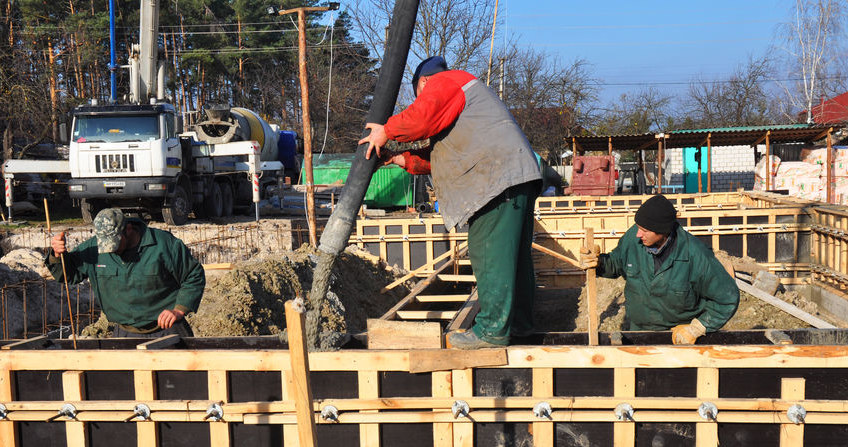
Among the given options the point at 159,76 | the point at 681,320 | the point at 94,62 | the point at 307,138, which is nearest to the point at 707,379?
the point at 681,320

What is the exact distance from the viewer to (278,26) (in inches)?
1871

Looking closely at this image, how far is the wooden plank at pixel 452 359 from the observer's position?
3.09 m

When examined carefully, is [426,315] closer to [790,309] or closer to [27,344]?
[27,344]

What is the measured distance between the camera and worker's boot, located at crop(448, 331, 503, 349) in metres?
3.27

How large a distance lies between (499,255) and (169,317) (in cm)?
252

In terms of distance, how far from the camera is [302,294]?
Answer: 32.7 feet

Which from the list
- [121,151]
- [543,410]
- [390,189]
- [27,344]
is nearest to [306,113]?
[121,151]

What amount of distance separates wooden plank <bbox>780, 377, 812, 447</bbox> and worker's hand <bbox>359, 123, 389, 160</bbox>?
2.07m

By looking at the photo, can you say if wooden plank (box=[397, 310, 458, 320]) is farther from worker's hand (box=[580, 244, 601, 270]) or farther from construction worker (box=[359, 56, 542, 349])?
construction worker (box=[359, 56, 542, 349])

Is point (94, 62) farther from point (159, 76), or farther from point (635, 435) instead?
point (635, 435)

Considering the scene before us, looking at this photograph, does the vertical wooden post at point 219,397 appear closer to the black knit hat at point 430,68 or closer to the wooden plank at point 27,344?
the wooden plank at point 27,344

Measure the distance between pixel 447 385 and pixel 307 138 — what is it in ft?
42.9

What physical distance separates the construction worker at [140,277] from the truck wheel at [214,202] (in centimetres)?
1632

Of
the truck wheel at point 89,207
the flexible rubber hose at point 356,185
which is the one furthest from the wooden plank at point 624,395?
the truck wheel at point 89,207
